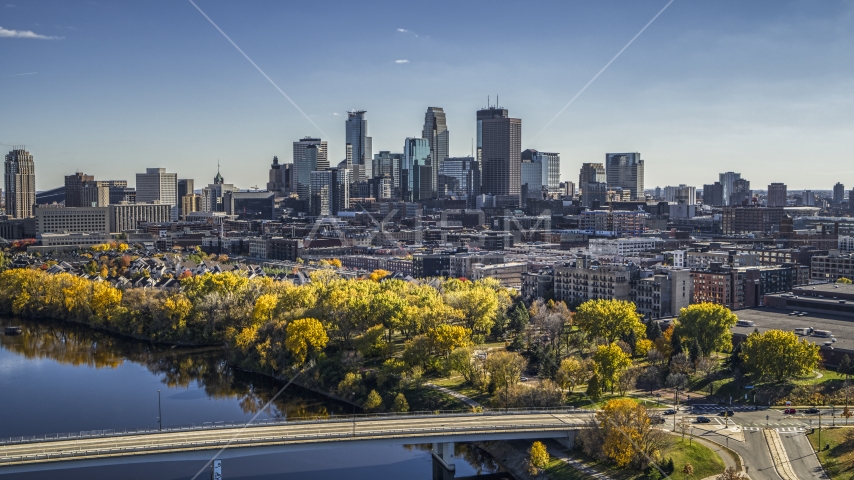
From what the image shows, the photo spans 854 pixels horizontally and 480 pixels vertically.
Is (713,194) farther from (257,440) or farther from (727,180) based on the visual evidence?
(257,440)

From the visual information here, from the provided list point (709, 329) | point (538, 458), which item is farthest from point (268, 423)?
point (709, 329)

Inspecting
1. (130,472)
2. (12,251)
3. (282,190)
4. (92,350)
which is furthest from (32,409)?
(282,190)

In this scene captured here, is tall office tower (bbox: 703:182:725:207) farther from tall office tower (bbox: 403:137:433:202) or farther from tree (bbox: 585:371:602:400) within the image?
tree (bbox: 585:371:602:400)

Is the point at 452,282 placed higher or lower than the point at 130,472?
higher

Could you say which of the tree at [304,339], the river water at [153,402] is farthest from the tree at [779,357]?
the tree at [304,339]

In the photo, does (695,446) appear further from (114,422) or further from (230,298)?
(230,298)

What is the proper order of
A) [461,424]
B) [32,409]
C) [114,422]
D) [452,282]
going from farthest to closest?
[452,282] < [32,409] < [114,422] < [461,424]
